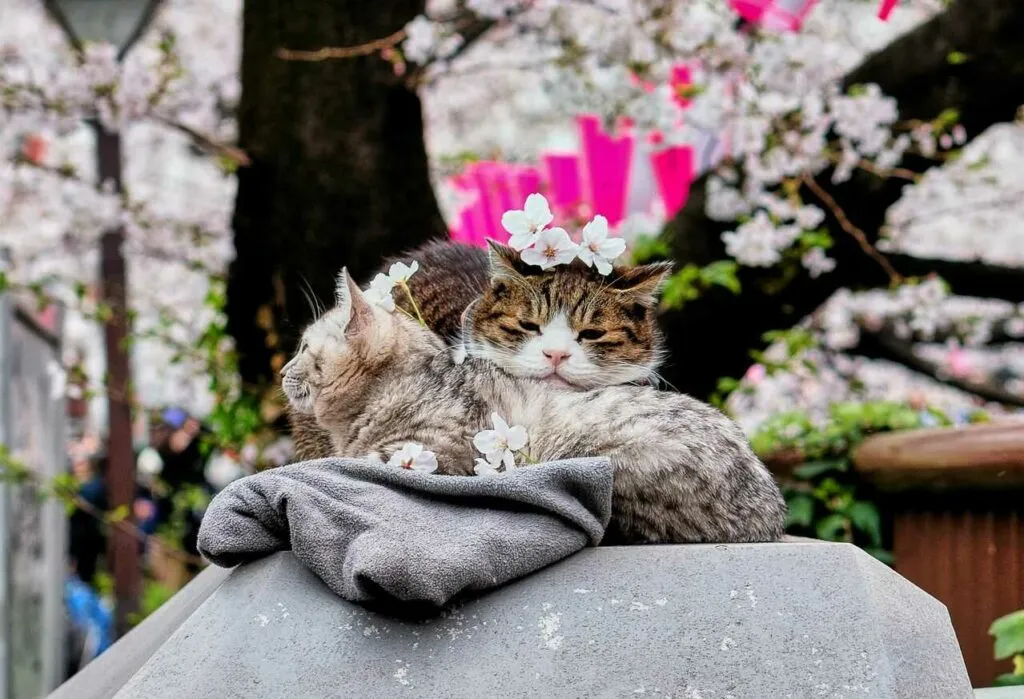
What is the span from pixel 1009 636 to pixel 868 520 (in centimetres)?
108

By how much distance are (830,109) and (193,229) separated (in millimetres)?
2612

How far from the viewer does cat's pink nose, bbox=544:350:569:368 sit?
1.93m

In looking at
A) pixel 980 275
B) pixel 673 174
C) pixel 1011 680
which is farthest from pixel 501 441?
pixel 980 275

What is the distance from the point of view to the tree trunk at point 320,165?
3463 millimetres

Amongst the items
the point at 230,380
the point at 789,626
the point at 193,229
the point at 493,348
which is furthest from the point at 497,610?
the point at 193,229

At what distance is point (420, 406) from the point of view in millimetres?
1926

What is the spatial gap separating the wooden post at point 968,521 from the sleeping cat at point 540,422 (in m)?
1.21

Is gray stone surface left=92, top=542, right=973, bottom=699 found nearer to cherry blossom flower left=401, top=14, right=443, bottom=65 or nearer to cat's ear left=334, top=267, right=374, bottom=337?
cat's ear left=334, top=267, right=374, bottom=337

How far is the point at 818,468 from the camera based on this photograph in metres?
3.50

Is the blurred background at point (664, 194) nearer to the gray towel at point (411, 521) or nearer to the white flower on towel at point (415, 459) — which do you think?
the gray towel at point (411, 521)

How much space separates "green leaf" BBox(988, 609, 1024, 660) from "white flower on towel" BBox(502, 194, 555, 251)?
1.29 metres

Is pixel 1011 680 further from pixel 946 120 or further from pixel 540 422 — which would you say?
pixel 946 120

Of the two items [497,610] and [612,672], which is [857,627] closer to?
[612,672]

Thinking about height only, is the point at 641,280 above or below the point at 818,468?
above
